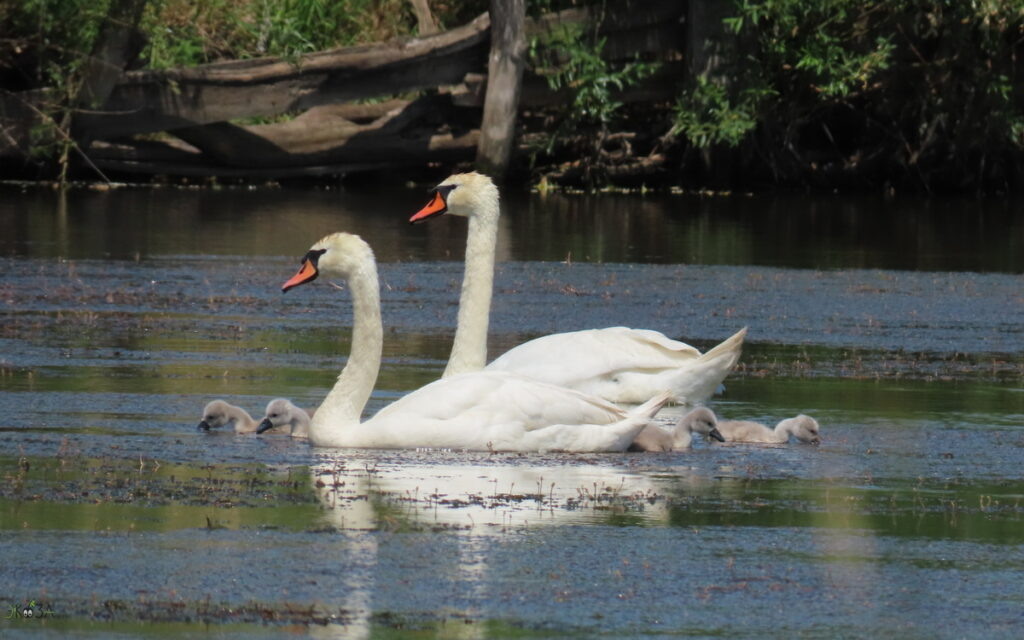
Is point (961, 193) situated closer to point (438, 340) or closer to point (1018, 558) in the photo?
point (438, 340)

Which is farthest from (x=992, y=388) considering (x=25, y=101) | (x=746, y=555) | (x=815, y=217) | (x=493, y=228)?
(x=25, y=101)

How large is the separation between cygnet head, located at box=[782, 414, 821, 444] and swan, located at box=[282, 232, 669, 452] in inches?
24.4

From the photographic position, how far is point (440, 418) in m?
8.63

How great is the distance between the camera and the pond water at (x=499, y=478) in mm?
5938

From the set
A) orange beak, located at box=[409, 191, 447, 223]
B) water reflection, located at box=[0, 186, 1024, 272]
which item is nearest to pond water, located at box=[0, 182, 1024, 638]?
orange beak, located at box=[409, 191, 447, 223]

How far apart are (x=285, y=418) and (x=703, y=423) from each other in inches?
77.5

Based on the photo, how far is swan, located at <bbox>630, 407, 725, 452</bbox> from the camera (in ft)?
29.7

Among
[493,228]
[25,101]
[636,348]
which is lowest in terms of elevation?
[636,348]

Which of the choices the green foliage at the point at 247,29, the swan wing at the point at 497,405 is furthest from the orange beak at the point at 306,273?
the green foliage at the point at 247,29

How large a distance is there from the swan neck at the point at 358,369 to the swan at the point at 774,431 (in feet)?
5.60

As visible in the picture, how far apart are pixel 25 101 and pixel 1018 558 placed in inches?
771

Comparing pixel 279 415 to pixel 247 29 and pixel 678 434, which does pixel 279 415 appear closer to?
pixel 678 434

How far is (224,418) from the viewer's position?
9.01 m

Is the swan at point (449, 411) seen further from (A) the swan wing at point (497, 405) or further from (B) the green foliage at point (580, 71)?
(B) the green foliage at point (580, 71)
